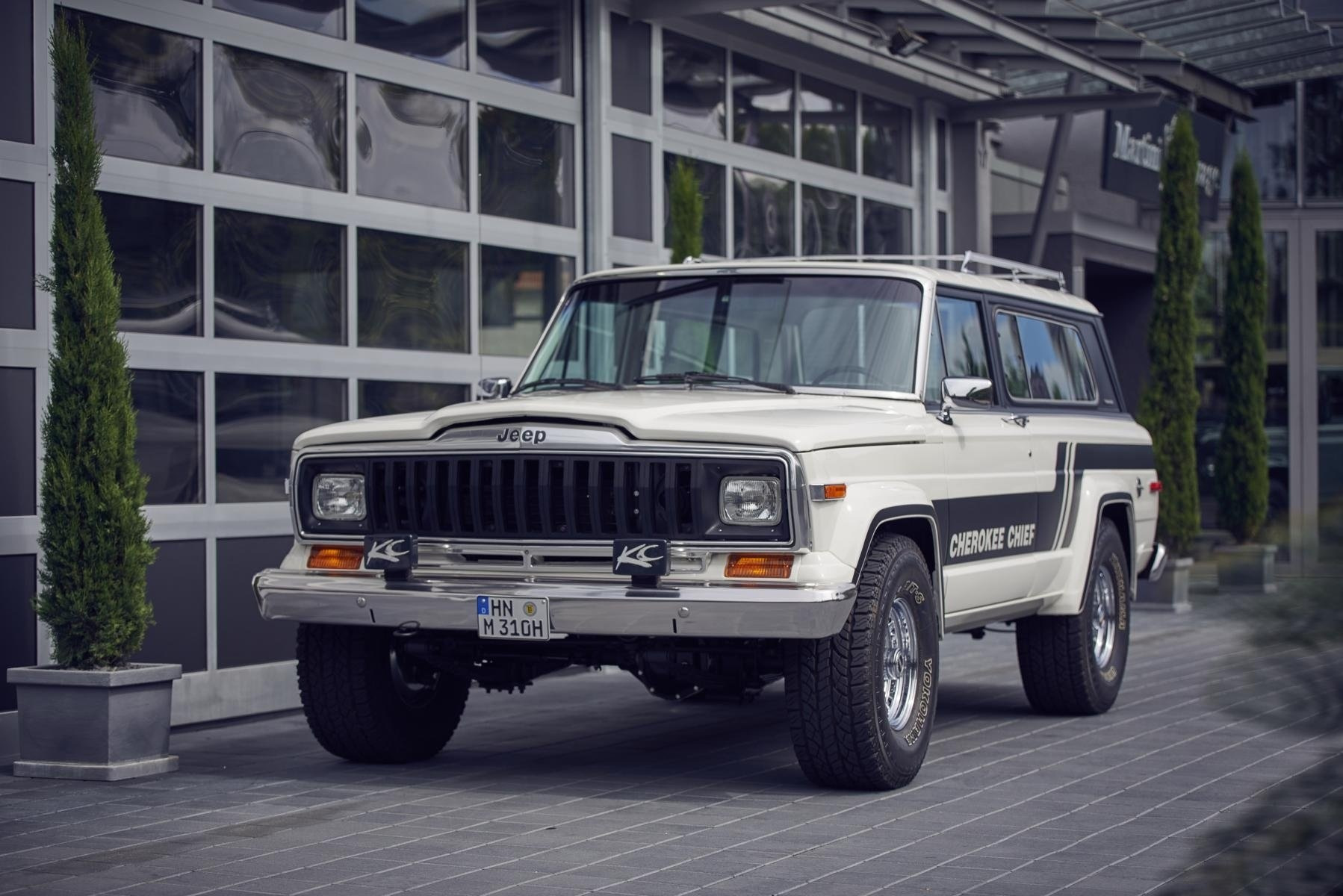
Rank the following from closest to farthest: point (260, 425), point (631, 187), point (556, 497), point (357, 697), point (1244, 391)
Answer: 1. point (556, 497)
2. point (357, 697)
3. point (260, 425)
4. point (631, 187)
5. point (1244, 391)

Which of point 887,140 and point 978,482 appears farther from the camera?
point 887,140

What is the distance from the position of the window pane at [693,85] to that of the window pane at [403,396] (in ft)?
9.62

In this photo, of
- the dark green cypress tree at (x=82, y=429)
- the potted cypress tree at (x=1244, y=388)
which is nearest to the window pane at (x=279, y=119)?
the dark green cypress tree at (x=82, y=429)

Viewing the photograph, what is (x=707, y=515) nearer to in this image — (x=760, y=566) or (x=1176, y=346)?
(x=760, y=566)

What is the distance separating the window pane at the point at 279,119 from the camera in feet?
29.8

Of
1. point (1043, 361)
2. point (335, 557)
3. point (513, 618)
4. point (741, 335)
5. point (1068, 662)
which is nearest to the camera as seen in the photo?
point (513, 618)

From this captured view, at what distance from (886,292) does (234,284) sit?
347 centimetres

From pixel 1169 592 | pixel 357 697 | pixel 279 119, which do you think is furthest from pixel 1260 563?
pixel 1169 592

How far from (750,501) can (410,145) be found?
4.92 m

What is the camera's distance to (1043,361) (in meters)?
9.01

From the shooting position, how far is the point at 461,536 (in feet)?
21.7

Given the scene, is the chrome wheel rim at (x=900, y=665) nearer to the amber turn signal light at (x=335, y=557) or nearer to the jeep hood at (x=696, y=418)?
the jeep hood at (x=696, y=418)

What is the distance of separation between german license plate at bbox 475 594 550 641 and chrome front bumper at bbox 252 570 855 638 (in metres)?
0.02

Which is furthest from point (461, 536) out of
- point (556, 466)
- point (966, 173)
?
point (966, 173)
